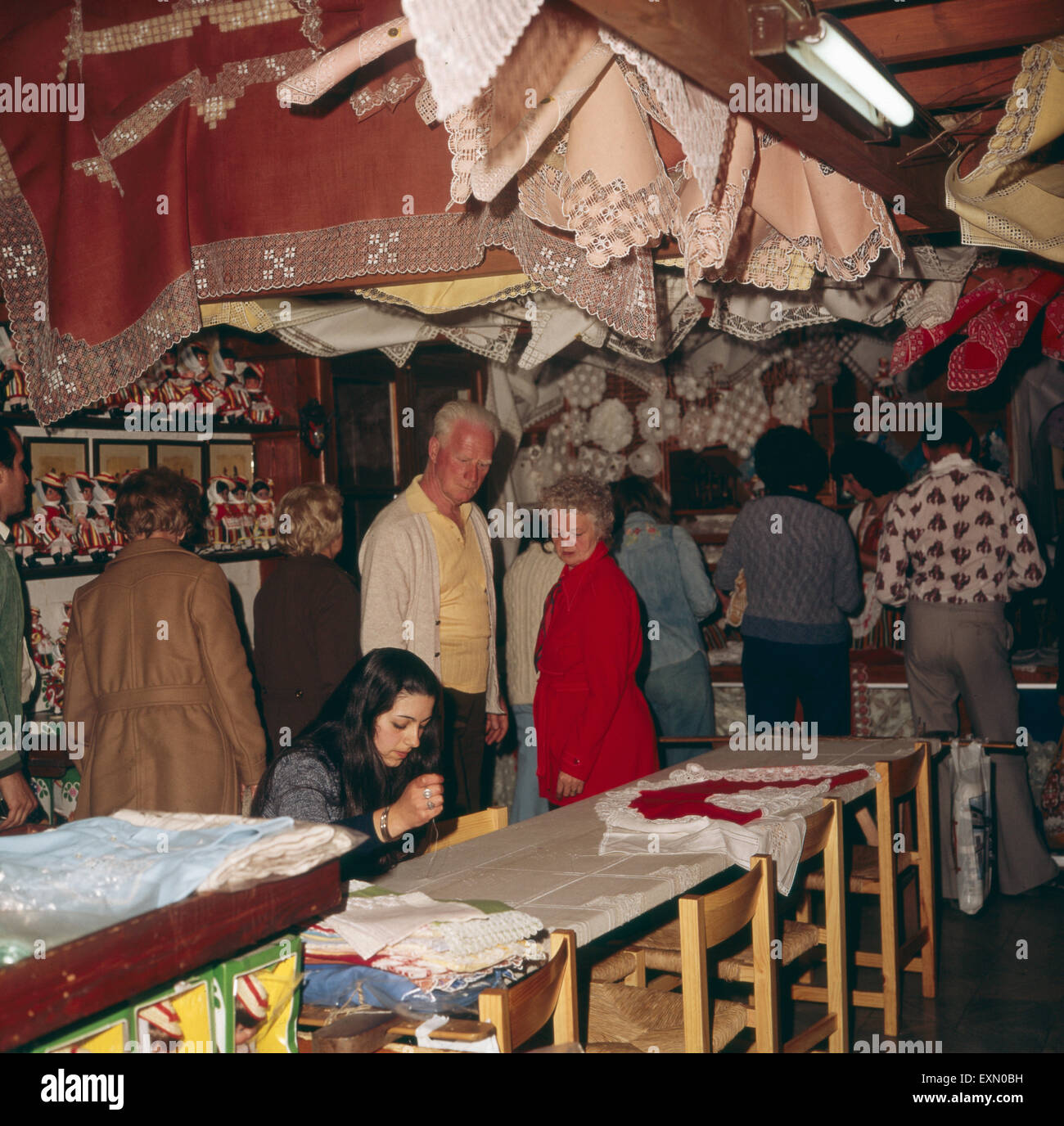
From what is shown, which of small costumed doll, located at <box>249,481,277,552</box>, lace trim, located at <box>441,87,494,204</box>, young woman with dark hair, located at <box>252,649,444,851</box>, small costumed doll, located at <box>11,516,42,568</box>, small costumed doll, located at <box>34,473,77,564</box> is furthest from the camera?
small costumed doll, located at <box>249,481,277,552</box>

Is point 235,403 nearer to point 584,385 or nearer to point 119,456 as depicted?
point 119,456

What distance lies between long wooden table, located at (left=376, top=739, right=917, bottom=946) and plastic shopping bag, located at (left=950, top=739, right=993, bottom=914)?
1926 millimetres

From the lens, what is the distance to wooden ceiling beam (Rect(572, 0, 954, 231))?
1517 mm

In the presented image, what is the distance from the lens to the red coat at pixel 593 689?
389 centimetres

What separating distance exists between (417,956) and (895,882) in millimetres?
2161

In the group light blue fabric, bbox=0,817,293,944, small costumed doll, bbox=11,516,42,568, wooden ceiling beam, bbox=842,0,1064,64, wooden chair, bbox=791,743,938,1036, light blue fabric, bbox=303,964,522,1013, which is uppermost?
wooden ceiling beam, bbox=842,0,1064,64

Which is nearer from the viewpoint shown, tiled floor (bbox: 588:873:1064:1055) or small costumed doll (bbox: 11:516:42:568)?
tiled floor (bbox: 588:873:1064:1055)

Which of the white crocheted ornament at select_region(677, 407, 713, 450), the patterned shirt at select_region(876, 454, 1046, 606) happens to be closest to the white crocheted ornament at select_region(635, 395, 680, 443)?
the white crocheted ornament at select_region(677, 407, 713, 450)

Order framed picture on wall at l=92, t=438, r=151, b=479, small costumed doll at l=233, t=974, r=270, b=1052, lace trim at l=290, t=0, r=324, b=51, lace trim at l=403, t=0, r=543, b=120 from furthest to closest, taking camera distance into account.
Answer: framed picture on wall at l=92, t=438, r=151, b=479
lace trim at l=290, t=0, r=324, b=51
small costumed doll at l=233, t=974, r=270, b=1052
lace trim at l=403, t=0, r=543, b=120

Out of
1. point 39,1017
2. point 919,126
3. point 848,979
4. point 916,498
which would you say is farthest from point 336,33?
point 916,498

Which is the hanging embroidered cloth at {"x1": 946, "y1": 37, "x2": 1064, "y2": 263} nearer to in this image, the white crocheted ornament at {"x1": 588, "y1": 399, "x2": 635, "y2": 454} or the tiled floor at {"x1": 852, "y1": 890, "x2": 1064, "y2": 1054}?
the tiled floor at {"x1": 852, "y1": 890, "x2": 1064, "y2": 1054}

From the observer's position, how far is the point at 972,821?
4387 millimetres

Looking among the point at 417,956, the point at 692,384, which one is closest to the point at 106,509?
the point at 417,956

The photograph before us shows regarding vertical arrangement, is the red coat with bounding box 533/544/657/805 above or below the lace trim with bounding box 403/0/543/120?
below
